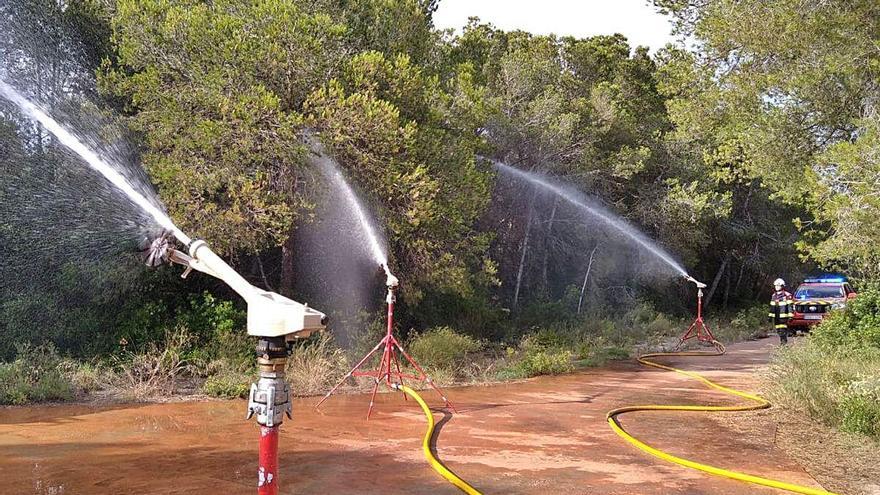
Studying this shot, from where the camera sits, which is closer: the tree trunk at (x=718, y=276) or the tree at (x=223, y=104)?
the tree at (x=223, y=104)

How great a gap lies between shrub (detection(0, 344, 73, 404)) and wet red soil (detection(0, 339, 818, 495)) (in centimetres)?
47

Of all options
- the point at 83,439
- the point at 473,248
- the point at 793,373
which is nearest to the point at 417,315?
the point at 473,248

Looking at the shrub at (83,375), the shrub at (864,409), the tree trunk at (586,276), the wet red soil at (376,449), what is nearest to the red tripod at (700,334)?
the tree trunk at (586,276)

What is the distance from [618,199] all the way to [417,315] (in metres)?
10.6

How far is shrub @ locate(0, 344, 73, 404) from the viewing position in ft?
28.6

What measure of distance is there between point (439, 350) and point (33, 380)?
18.9 ft

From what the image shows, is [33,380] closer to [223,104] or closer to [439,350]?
[223,104]

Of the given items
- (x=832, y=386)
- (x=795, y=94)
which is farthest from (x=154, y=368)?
(x=795, y=94)

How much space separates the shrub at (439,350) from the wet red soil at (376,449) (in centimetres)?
199

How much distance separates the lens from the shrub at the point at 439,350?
1184 cm

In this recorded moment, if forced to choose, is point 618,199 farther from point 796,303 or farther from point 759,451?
point 759,451

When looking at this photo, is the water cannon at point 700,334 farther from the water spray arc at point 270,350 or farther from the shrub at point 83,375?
the water spray arc at point 270,350

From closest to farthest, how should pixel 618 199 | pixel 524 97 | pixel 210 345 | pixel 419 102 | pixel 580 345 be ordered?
pixel 210 345
pixel 419 102
pixel 580 345
pixel 524 97
pixel 618 199

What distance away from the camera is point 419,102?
12375 mm
